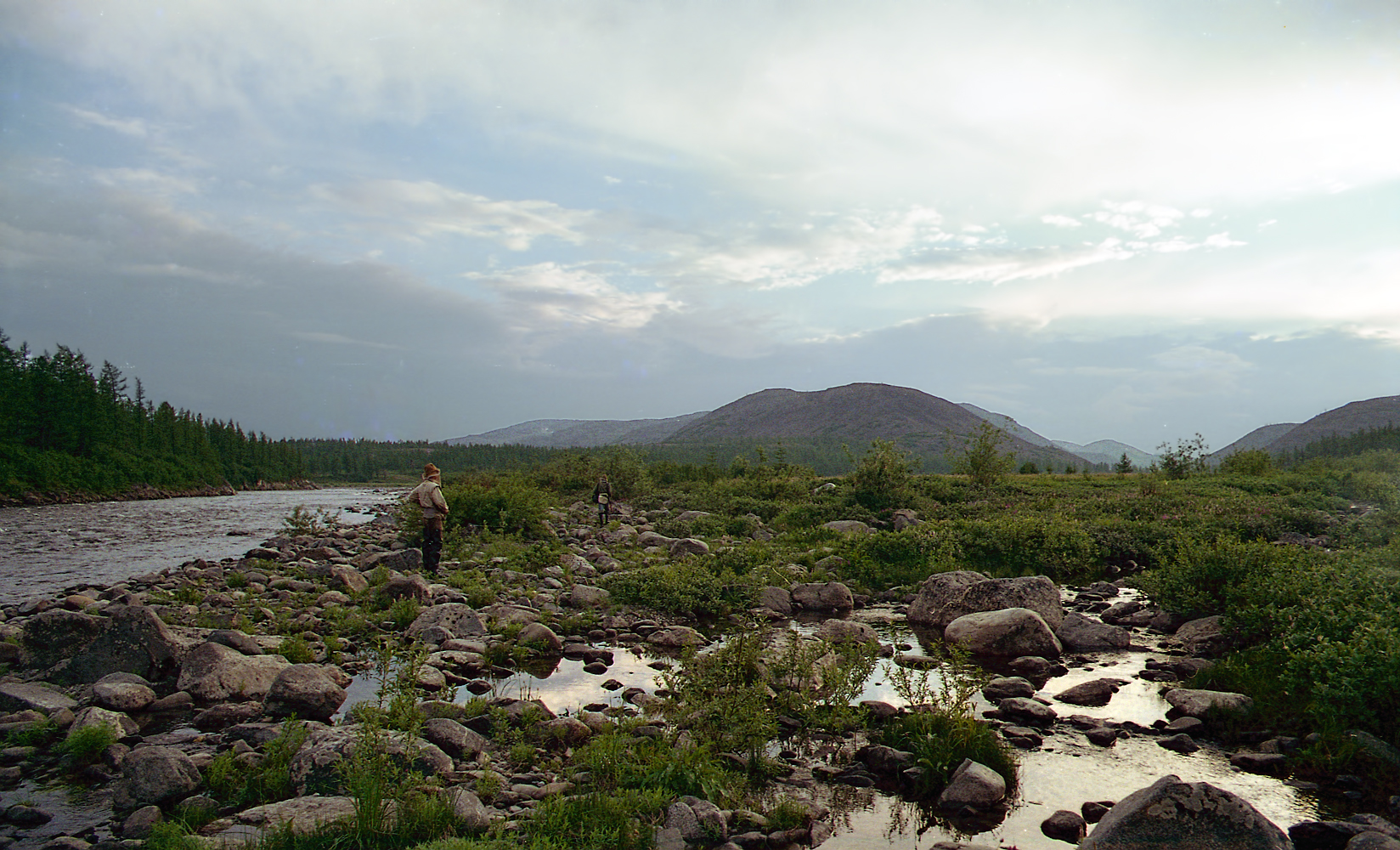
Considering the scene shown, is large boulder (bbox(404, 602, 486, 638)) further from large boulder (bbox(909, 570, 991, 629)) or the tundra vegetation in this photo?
large boulder (bbox(909, 570, 991, 629))

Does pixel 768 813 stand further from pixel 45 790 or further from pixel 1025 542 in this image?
pixel 1025 542

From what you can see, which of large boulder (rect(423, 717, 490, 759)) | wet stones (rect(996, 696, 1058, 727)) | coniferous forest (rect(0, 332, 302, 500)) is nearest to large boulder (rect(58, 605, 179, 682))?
large boulder (rect(423, 717, 490, 759))

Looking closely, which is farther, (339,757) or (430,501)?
(430,501)

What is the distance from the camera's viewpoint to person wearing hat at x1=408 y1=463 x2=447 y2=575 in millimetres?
15867

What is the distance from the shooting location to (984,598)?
12742 mm

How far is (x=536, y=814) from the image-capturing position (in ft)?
18.1

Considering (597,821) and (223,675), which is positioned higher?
(223,675)

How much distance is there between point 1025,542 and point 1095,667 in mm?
7934

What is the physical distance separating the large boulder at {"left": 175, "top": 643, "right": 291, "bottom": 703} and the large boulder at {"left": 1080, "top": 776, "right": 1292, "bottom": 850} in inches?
351

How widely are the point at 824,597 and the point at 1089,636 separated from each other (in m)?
4.91

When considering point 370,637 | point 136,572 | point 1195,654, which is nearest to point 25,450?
point 136,572

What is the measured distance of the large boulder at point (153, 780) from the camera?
5918 millimetres

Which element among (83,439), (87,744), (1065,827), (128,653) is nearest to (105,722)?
(87,744)

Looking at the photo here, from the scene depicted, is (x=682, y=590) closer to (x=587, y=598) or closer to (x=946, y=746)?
(x=587, y=598)
